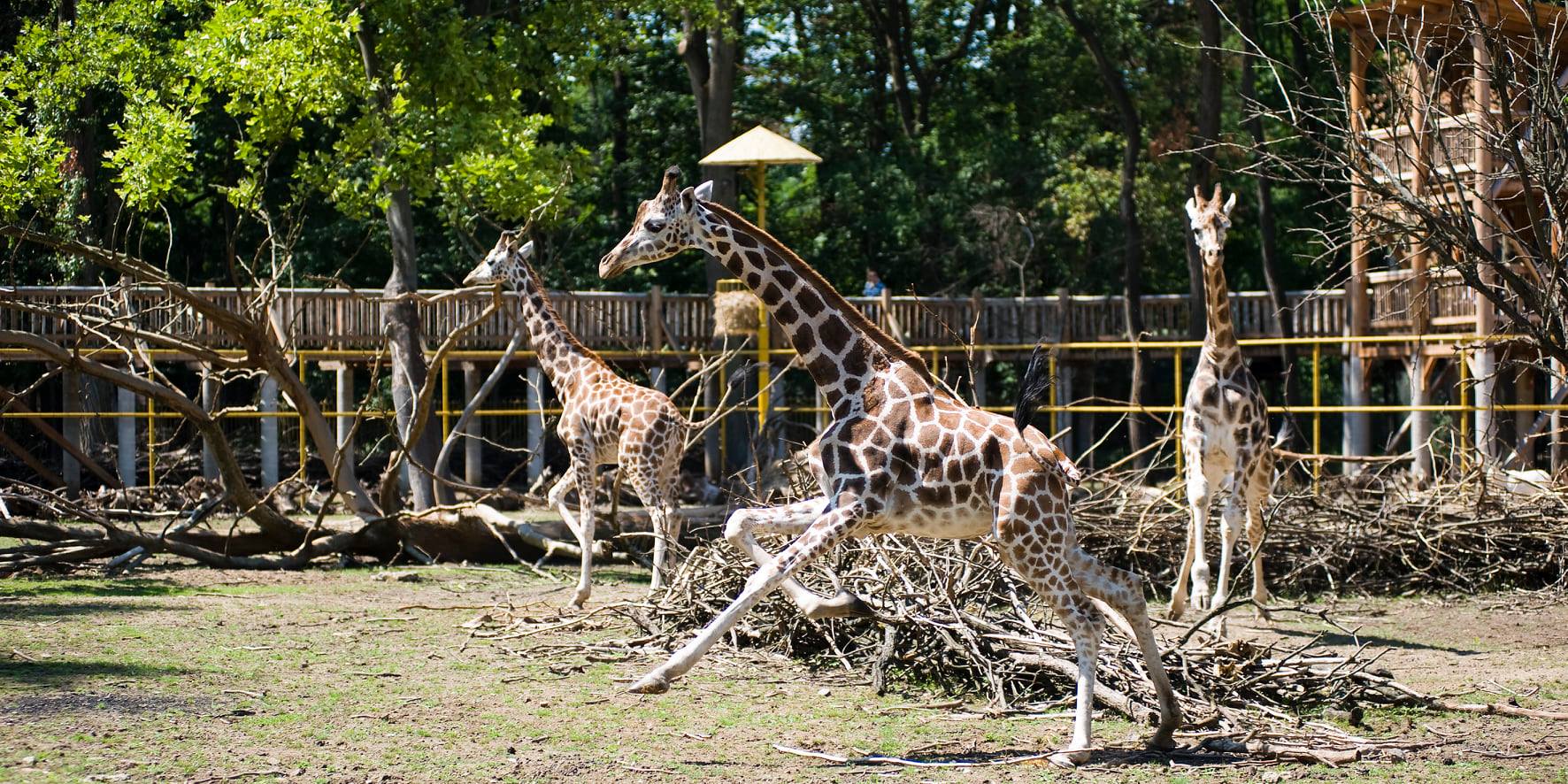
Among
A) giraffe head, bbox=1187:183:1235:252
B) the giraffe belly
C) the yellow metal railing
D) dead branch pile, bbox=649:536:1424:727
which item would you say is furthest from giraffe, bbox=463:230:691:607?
the giraffe belly

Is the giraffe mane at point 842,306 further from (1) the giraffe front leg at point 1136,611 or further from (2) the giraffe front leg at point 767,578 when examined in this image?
(1) the giraffe front leg at point 1136,611

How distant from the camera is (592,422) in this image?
12.4m

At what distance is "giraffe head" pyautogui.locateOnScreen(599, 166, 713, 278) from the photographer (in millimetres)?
7664

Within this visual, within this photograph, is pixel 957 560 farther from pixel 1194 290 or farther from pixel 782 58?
pixel 782 58

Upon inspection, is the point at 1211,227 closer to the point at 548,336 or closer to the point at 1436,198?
the point at 1436,198

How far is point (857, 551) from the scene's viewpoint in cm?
955

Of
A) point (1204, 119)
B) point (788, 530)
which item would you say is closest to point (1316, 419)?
point (1204, 119)

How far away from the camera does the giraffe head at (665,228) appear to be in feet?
25.1

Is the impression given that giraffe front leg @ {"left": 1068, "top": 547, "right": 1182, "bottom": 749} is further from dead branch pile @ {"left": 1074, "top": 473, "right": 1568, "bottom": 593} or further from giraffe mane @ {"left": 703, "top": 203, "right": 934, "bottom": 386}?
dead branch pile @ {"left": 1074, "top": 473, "right": 1568, "bottom": 593}

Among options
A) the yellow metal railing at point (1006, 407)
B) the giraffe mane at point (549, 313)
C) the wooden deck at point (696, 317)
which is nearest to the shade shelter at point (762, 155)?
the yellow metal railing at point (1006, 407)

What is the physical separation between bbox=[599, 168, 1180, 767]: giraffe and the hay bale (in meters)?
12.5

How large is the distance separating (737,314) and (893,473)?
1341cm

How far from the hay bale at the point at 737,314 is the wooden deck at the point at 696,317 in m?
1.33

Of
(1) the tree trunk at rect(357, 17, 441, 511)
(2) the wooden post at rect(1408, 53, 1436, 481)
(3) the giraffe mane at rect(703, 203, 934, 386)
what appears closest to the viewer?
(3) the giraffe mane at rect(703, 203, 934, 386)
